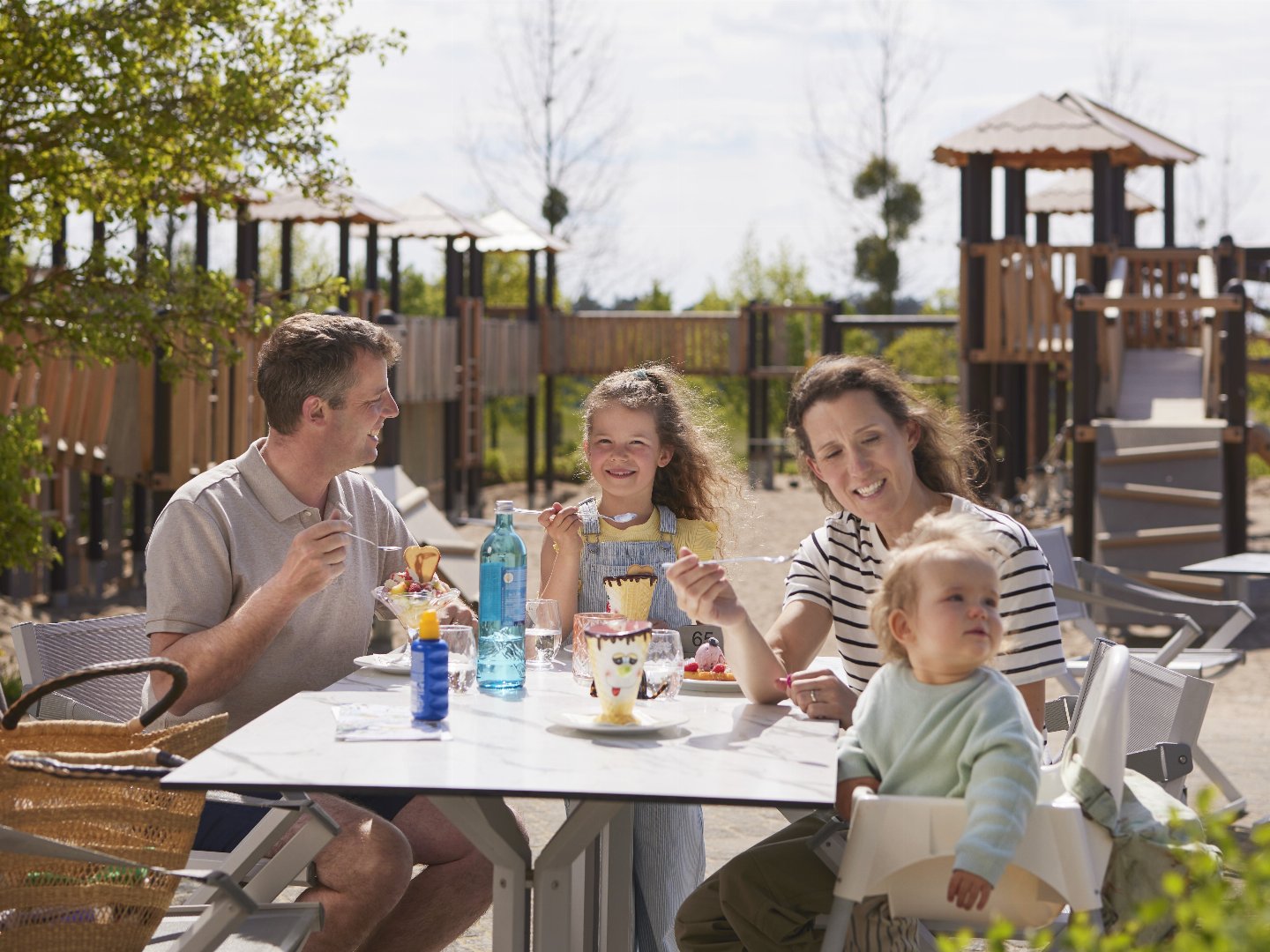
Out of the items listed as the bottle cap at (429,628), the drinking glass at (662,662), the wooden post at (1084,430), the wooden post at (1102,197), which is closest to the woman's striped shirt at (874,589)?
the drinking glass at (662,662)

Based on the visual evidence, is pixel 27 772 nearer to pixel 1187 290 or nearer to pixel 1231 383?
pixel 1231 383

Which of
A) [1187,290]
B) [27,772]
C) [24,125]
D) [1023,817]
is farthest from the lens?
[1187,290]

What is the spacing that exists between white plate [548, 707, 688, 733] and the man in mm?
484

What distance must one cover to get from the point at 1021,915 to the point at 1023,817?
0.77 feet

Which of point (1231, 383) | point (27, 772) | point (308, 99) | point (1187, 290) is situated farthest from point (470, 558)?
point (1187, 290)

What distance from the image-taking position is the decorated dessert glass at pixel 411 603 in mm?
3266

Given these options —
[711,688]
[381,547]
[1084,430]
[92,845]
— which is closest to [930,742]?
[711,688]

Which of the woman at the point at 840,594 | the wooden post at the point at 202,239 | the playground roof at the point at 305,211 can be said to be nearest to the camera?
the woman at the point at 840,594

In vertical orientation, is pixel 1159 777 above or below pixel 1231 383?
below

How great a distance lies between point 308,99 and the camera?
734 centimetres

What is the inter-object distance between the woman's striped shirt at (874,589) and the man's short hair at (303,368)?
1091mm

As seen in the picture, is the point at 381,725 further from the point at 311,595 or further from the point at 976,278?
the point at 976,278

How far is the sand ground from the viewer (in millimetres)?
5199

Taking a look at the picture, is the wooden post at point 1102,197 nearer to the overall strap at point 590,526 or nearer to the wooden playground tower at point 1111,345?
the wooden playground tower at point 1111,345
